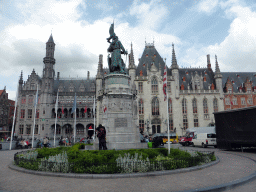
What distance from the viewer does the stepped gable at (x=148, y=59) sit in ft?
177

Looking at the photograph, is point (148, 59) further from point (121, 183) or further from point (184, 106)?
point (121, 183)

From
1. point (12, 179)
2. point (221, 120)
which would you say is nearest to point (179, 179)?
point (12, 179)

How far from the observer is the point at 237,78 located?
192 feet

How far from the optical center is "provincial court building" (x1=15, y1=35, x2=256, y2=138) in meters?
50.7

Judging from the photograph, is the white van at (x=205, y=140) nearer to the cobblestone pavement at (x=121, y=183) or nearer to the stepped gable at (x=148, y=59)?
the cobblestone pavement at (x=121, y=183)

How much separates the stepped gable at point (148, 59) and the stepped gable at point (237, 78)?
2146 cm

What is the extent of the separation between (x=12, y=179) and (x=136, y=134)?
9658 millimetres

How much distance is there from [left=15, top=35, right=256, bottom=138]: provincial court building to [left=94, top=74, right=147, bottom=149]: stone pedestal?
30.3 meters

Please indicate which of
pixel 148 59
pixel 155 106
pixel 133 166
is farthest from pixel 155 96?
pixel 133 166

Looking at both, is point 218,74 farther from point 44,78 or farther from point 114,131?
point 44,78

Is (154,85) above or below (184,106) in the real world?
above

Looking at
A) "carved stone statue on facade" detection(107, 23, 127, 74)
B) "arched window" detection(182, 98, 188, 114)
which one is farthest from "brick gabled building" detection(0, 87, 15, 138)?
"carved stone statue on facade" detection(107, 23, 127, 74)

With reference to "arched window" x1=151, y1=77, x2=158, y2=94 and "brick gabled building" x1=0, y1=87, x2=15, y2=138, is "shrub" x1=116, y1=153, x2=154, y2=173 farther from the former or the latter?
"brick gabled building" x1=0, y1=87, x2=15, y2=138

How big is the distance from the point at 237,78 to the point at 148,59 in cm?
2914
